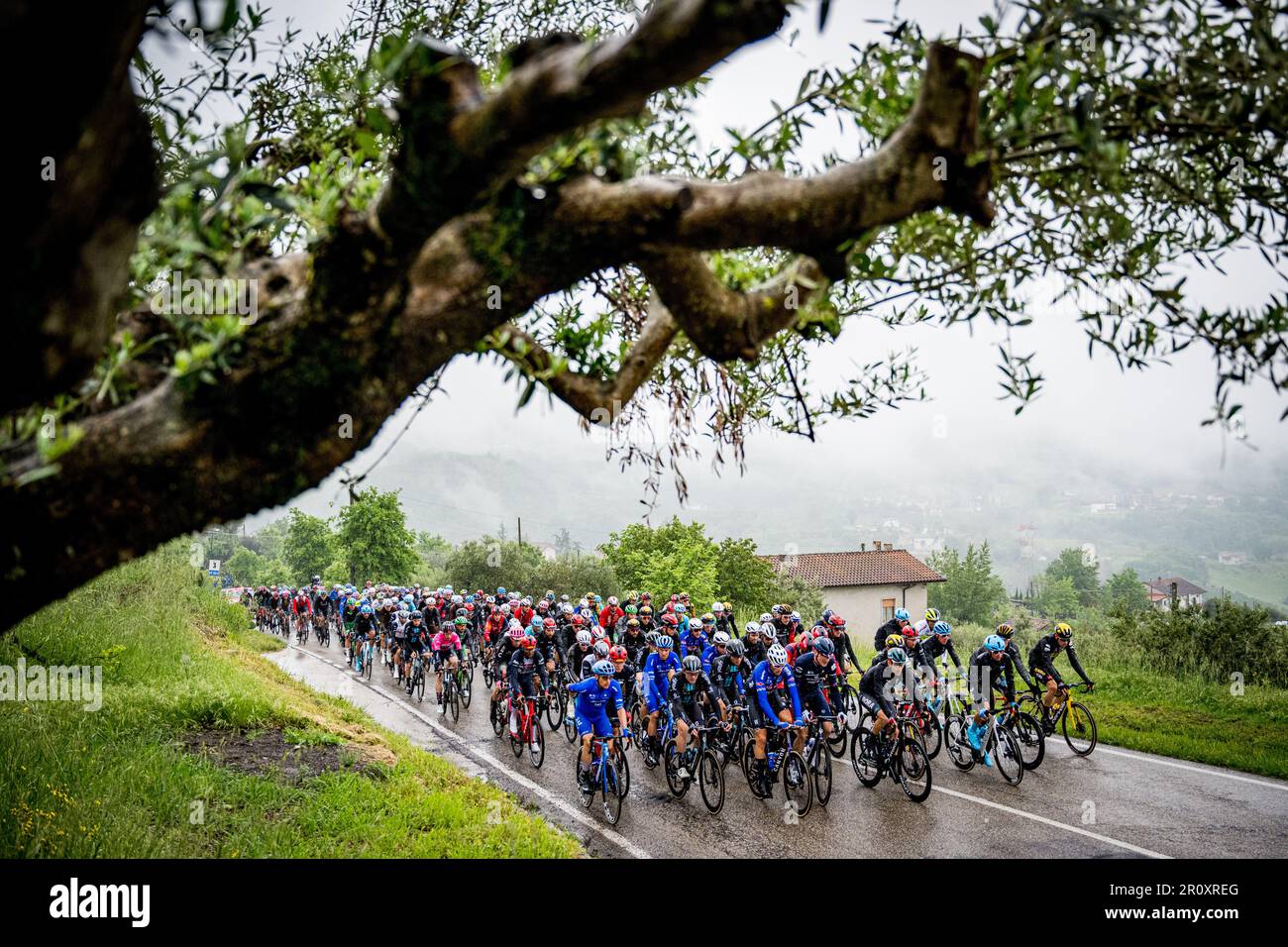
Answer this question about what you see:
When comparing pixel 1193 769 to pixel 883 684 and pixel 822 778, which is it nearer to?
pixel 883 684

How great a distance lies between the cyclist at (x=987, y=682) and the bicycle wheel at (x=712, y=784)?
14.0 ft

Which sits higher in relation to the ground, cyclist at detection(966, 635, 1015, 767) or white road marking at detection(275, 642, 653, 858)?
cyclist at detection(966, 635, 1015, 767)

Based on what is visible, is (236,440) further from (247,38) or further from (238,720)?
(238,720)

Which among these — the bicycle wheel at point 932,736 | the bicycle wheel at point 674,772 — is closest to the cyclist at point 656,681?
the bicycle wheel at point 674,772

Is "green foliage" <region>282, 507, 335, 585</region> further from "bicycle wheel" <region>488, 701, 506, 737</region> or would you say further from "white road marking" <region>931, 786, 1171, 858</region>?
"white road marking" <region>931, 786, 1171, 858</region>

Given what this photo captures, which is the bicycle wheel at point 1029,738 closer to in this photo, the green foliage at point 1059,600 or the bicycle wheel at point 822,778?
the bicycle wheel at point 822,778

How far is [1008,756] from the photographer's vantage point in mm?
10766

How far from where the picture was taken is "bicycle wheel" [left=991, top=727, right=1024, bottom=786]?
10.7 meters

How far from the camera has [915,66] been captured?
309cm

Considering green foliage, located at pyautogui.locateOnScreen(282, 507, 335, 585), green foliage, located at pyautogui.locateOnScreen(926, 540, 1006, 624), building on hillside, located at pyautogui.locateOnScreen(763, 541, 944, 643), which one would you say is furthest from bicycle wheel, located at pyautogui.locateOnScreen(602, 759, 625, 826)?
green foliage, located at pyautogui.locateOnScreen(926, 540, 1006, 624)

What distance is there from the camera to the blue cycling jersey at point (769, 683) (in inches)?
398

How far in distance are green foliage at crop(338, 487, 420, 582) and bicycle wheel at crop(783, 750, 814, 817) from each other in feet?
170

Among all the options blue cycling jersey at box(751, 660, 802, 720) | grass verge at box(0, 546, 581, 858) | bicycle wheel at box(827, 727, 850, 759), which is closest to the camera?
grass verge at box(0, 546, 581, 858)

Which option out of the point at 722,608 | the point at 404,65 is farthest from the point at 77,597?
the point at 404,65
